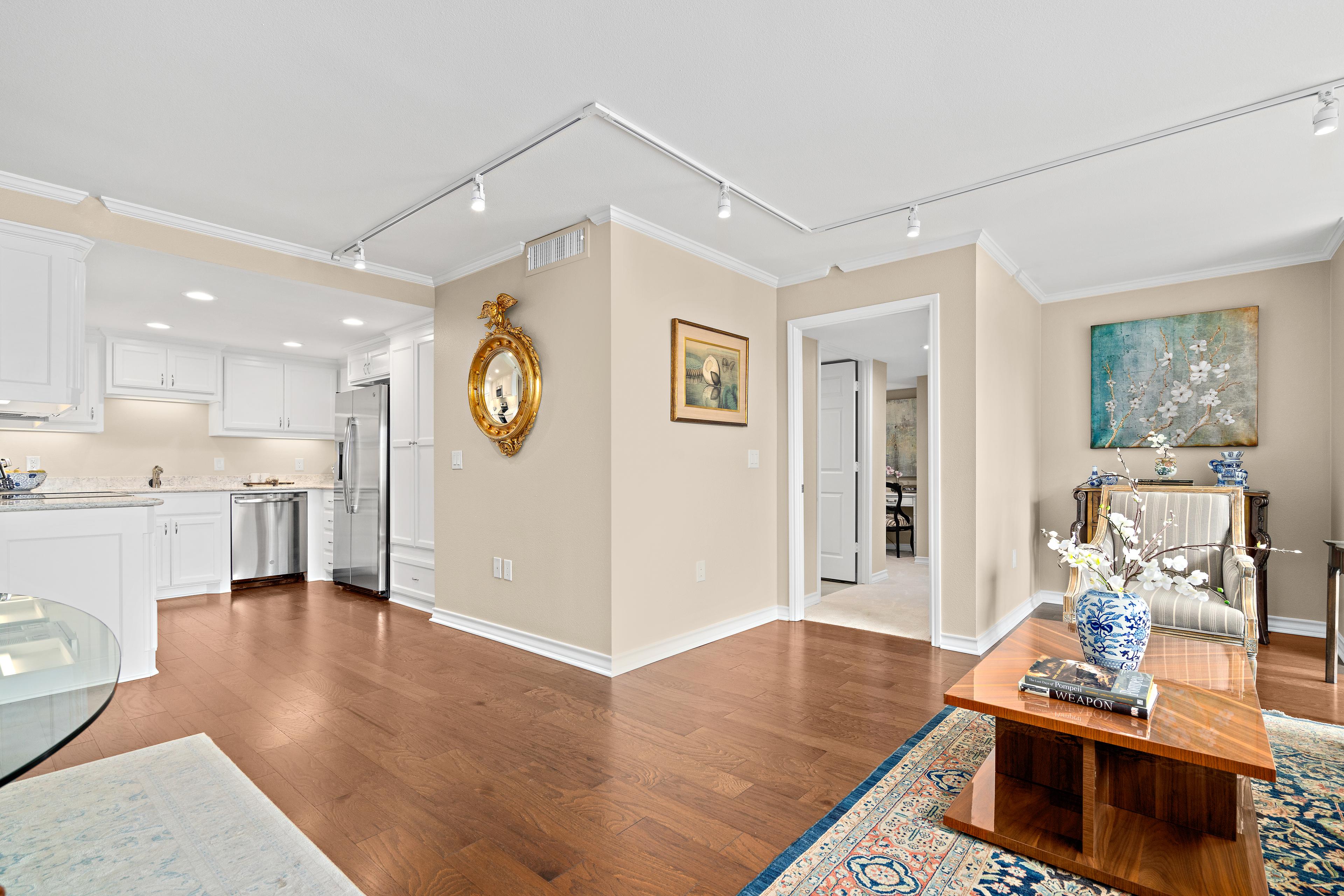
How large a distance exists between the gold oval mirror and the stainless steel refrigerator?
1.60 m

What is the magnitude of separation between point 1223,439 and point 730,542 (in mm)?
3430

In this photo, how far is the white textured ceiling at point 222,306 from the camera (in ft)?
12.6

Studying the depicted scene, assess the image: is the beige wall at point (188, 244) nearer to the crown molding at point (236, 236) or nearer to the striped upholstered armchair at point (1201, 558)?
the crown molding at point (236, 236)

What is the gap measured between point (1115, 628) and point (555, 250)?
319 cm

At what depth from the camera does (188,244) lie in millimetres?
3639

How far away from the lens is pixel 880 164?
117 inches

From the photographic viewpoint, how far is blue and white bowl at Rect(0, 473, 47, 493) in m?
3.89

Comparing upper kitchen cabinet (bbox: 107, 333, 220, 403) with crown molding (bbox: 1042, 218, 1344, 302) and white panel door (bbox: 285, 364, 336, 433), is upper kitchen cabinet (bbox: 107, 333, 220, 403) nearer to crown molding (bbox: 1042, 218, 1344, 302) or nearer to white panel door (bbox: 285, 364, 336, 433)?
white panel door (bbox: 285, 364, 336, 433)

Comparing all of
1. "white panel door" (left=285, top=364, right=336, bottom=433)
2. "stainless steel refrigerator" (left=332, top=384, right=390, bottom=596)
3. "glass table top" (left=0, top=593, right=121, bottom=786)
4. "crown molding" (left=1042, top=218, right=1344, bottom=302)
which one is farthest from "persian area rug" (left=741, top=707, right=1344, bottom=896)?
"white panel door" (left=285, top=364, right=336, bottom=433)

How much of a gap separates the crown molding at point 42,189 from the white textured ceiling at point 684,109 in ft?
0.25

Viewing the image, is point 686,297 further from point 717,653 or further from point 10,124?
point 10,124

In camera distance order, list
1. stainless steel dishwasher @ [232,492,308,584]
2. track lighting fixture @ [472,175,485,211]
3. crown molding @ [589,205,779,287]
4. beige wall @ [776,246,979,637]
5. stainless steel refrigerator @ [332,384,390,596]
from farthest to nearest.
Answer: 1. stainless steel dishwasher @ [232,492,308,584]
2. stainless steel refrigerator @ [332,384,390,596]
3. beige wall @ [776,246,979,637]
4. crown molding @ [589,205,779,287]
5. track lighting fixture @ [472,175,485,211]

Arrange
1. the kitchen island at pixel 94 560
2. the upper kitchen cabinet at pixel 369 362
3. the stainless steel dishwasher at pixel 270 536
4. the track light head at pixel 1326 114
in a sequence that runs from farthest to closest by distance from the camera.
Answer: the stainless steel dishwasher at pixel 270 536, the upper kitchen cabinet at pixel 369 362, the kitchen island at pixel 94 560, the track light head at pixel 1326 114

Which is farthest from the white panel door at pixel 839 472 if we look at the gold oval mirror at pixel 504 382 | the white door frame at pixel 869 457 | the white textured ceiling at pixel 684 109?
the gold oval mirror at pixel 504 382
